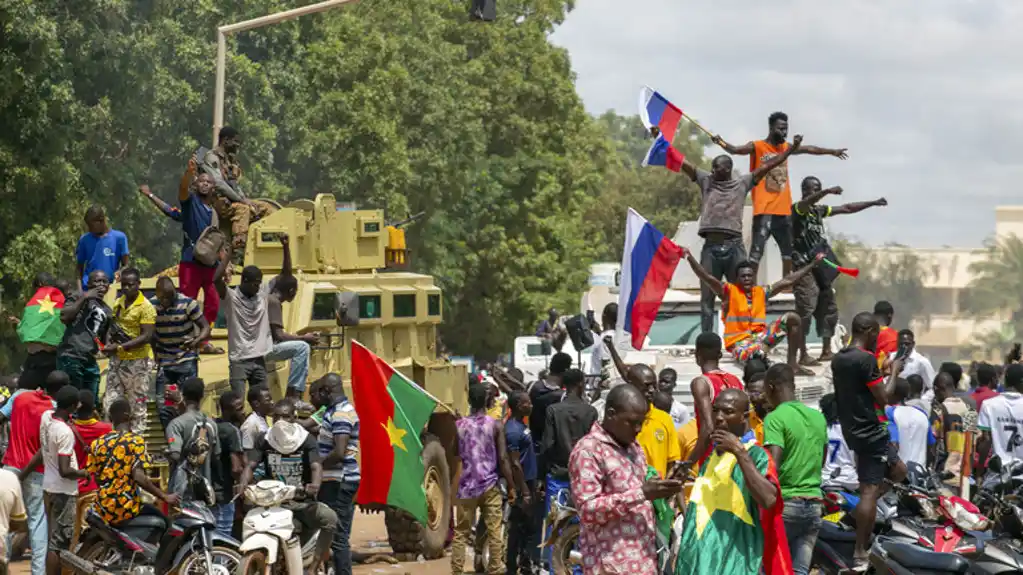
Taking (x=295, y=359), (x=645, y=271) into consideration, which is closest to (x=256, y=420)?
(x=295, y=359)

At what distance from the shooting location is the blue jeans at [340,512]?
14.7 meters

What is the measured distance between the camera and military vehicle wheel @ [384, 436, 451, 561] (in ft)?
58.2

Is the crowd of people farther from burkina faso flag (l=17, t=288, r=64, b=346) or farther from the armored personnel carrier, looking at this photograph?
the armored personnel carrier

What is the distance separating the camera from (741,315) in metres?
16.9

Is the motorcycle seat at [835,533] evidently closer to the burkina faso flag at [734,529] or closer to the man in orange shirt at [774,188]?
the burkina faso flag at [734,529]

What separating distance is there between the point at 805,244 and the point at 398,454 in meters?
5.54

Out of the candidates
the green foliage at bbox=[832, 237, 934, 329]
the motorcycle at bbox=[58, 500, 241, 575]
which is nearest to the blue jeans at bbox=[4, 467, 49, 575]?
the motorcycle at bbox=[58, 500, 241, 575]

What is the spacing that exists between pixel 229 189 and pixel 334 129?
949 inches

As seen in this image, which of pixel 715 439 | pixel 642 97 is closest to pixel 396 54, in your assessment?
pixel 642 97

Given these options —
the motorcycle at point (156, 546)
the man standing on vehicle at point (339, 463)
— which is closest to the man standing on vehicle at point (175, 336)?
the man standing on vehicle at point (339, 463)

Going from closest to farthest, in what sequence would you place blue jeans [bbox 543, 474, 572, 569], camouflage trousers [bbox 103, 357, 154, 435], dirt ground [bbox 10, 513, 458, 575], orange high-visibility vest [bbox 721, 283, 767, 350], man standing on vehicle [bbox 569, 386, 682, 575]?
man standing on vehicle [bbox 569, 386, 682, 575] → blue jeans [bbox 543, 474, 572, 569] → camouflage trousers [bbox 103, 357, 154, 435] → orange high-visibility vest [bbox 721, 283, 767, 350] → dirt ground [bbox 10, 513, 458, 575]

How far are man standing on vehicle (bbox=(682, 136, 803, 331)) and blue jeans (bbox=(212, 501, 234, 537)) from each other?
5.33 metres

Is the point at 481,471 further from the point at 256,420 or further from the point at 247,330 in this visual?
the point at 247,330

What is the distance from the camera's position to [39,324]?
16969mm
